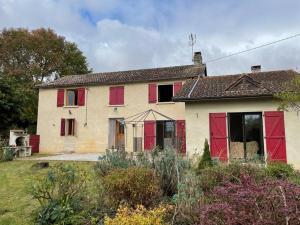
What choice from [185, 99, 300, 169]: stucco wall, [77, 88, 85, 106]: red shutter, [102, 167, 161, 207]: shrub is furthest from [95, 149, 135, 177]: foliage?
[77, 88, 85, 106]: red shutter

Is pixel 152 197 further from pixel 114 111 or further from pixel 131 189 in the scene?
pixel 114 111

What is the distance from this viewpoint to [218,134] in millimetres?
13695

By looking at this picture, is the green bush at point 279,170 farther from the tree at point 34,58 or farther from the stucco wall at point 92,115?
the tree at point 34,58

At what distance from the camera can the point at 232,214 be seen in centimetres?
290

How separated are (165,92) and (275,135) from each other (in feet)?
28.3

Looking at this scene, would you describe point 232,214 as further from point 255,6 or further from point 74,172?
point 255,6

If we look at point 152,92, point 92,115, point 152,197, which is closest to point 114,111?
point 92,115

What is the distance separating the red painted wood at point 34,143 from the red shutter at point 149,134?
28.1ft

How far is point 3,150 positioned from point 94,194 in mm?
12496

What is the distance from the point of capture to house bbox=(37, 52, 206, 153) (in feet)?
62.8

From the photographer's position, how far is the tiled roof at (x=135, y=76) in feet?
63.6

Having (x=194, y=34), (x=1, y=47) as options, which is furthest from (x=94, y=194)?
(x=1, y=47)

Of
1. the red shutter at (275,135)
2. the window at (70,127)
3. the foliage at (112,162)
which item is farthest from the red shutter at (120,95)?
the foliage at (112,162)

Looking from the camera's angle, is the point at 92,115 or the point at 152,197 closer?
the point at 152,197
